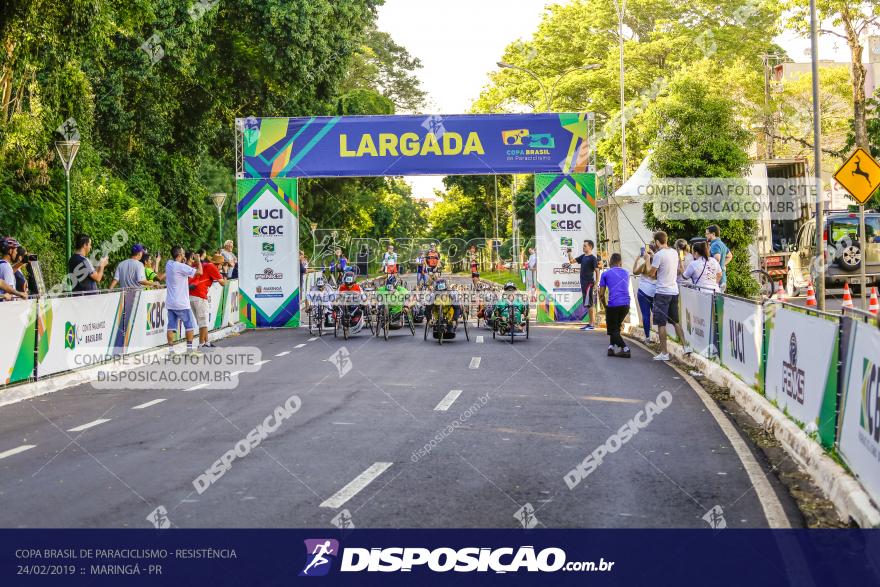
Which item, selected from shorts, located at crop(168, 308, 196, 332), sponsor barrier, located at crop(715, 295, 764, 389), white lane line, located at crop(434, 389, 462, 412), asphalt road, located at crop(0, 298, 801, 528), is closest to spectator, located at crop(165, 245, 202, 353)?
shorts, located at crop(168, 308, 196, 332)

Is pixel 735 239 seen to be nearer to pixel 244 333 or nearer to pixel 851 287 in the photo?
pixel 851 287

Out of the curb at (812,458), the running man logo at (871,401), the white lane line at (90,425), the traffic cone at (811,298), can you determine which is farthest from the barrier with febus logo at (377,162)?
the running man logo at (871,401)

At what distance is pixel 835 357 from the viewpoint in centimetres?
775

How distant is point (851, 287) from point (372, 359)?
17.4m

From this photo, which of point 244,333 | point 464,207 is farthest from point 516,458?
point 464,207

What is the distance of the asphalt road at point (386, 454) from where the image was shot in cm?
677

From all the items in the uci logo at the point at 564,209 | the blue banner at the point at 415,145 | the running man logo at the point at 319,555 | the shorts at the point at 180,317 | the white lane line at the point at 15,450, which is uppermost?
the blue banner at the point at 415,145

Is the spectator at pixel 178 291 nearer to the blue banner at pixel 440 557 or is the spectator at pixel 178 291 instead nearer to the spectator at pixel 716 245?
the spectator at pixel 716 245

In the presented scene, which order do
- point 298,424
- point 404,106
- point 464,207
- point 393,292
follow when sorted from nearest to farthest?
point 298,424, point 393,292, point 404,106, point 464,207

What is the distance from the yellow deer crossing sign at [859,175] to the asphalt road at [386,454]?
751 centimetres

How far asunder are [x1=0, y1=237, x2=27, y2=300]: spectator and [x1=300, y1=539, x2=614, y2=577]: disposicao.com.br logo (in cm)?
888

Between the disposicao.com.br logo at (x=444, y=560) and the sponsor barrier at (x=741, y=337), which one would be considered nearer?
the disposicao.com.br logo at (x=444, y=560)

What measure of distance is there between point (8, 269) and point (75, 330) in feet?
6.05

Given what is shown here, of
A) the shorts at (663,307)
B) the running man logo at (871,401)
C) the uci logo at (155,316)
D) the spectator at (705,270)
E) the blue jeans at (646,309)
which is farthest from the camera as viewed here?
the blue jeans at (646,309)
